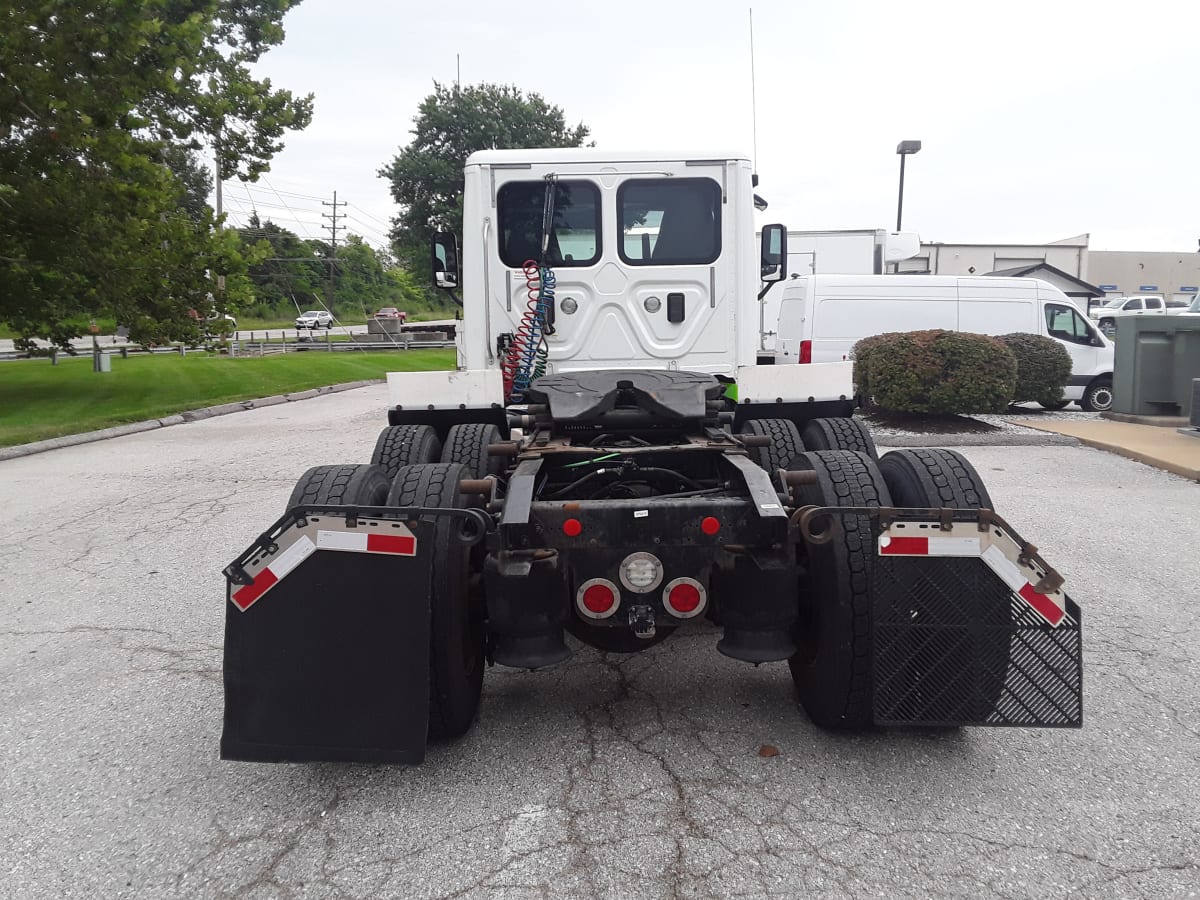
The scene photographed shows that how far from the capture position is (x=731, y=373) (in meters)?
5.68

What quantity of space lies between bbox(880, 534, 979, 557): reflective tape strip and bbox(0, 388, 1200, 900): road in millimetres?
836

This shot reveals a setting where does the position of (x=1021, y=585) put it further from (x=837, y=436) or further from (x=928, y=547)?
(x=837, y=436)

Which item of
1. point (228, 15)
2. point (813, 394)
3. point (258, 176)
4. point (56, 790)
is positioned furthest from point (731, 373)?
point (228, 15)

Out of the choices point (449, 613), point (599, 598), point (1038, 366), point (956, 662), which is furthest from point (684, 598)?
point (1038, 366)

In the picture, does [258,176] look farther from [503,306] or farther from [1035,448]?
[1035,448]

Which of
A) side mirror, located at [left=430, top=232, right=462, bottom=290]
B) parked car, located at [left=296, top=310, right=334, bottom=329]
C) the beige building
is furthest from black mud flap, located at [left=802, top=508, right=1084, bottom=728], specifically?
the beige building

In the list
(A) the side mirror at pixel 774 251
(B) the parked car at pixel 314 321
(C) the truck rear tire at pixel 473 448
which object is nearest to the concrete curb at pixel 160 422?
(C) the truck rear tire at pixel 473 448

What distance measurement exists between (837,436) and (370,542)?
9.67 feet

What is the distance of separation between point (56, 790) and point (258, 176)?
53.2 ft

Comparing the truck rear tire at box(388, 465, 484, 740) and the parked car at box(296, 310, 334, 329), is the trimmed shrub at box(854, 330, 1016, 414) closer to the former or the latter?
the truck rear tire at box(388, 465, 484, 740)

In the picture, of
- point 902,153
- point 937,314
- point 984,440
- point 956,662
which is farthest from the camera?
point 902,153

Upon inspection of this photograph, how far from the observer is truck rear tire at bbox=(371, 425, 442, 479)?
485 centimetres

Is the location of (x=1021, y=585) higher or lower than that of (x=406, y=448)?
lower

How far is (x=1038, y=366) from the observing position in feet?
44.6
